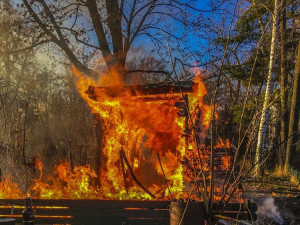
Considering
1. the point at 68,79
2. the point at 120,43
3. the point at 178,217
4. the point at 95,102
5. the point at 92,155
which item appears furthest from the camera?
the point at 68,79

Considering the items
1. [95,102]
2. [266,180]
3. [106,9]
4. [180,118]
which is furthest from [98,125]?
[266,180]

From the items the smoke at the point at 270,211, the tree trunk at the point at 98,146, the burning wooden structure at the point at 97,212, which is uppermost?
the tree trunk at the point at 98,146

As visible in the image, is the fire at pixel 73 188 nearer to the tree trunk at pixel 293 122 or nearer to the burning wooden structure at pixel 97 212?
the burning wooden structure at pixel 97 212

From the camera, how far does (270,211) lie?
9.22 metres

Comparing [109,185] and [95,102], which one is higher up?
[95,102]

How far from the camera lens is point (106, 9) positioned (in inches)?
451

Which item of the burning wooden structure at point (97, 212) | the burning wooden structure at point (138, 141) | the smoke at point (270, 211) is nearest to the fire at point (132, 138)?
the burning wooden structure at point (138, 141)

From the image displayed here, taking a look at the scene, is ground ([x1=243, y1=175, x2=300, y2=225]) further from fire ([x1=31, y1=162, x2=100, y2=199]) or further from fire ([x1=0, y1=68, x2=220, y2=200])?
fire ([x1=31, y1=162, x2=100, y2=199])

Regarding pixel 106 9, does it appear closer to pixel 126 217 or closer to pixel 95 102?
pixel 95 102

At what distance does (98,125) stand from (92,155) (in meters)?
4.73

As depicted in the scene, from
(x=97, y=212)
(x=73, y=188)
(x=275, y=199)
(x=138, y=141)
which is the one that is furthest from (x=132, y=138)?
(x=275, y=199)

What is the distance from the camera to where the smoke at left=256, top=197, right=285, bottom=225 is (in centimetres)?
878

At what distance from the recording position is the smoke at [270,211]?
8776 millimetres

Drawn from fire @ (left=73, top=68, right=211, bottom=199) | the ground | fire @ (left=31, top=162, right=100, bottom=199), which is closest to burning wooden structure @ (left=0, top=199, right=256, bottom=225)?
fire @ (left=31, top=162, right=100, bottom=199)
